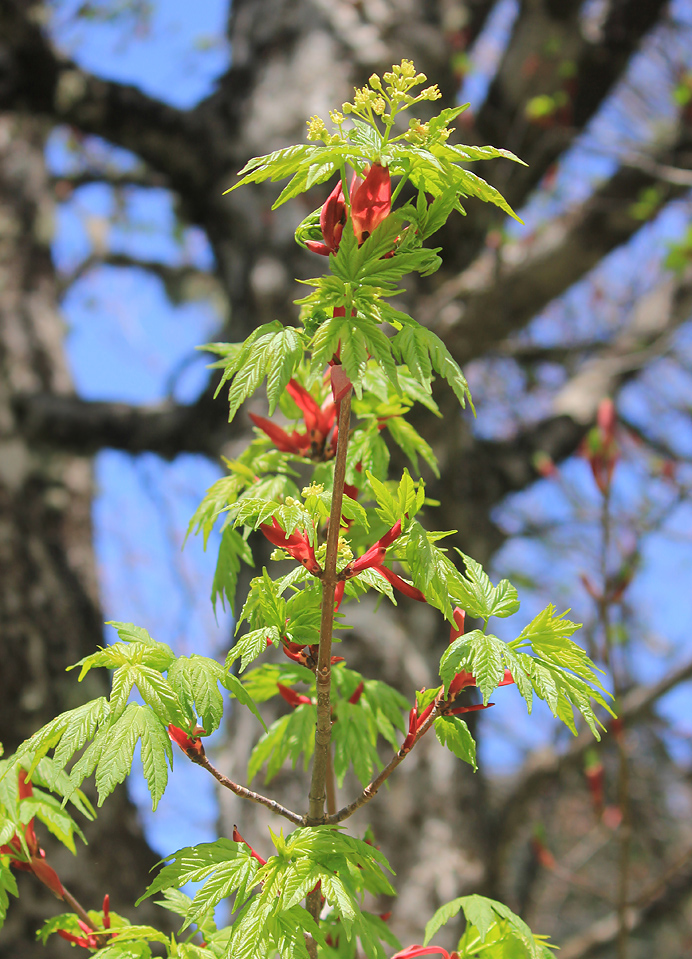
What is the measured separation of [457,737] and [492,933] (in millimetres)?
239

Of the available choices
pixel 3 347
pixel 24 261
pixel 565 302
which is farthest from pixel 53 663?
pixel 565 302

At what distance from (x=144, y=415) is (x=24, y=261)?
3.05 feet

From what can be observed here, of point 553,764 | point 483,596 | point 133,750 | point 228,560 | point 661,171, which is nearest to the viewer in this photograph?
point 133,750

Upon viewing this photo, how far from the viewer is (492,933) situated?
71cm

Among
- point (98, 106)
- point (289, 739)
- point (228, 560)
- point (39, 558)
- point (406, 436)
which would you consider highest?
point (98, 106)

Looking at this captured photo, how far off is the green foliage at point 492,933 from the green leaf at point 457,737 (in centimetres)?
19

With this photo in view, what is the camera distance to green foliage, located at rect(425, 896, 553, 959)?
68 centimetres

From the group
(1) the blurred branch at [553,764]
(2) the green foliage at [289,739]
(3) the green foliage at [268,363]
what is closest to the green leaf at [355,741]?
(2) the green foliage at [289,739]

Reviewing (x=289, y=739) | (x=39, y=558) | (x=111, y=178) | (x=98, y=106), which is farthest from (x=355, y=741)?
(x=111, y=178)

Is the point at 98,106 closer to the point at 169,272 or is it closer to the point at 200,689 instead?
the point at 169,272

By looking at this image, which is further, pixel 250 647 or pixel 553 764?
pixel 553 764

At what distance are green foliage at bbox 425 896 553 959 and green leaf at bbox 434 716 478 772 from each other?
7.3 inches

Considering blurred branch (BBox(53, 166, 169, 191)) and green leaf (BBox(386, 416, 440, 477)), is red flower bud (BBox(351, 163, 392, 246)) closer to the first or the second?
green leaf (BBox(386, 416, 440, 477))

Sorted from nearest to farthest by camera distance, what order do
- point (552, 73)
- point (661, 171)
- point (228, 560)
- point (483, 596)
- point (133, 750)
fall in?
point (133, 750) → point (483, 596) → point (228, 560) → point (661, 171) → point (552, 73)
